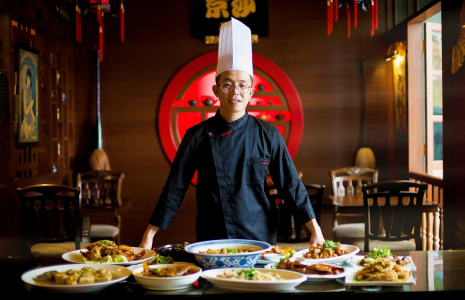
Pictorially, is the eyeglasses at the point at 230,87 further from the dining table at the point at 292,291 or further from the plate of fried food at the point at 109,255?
the dining table at the point at 292,291

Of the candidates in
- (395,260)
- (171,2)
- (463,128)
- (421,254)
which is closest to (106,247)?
(395,260)

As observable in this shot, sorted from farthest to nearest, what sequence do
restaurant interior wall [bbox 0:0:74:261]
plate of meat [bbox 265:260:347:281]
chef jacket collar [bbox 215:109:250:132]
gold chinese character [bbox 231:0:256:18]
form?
gold chinese character [bbox 231:0:256:18] → restaurant interior wall [bbox 0:0:74:261] → chef jacket collar [bbox 215:109:250:132] → plate of meat [bbox 265:260:347:281]

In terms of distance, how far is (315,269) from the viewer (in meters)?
1.46

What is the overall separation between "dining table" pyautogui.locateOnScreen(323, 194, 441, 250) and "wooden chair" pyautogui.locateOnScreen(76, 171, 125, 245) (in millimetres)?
1766

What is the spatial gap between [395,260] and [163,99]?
427 cm

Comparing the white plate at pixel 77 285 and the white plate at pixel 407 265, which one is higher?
the white plate at pixel 77 285

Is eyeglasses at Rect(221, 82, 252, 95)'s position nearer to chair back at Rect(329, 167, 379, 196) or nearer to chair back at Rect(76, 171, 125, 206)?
chair back at Rect(76, 171, 125, 206)

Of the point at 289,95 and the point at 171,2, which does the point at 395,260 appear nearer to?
the point at 289,95

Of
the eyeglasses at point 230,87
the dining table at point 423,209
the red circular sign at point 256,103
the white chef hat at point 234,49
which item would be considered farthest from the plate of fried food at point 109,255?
the red circular sign at point 256,103

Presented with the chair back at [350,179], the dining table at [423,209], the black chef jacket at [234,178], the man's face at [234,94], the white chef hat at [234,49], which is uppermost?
the white chef hat at [234,49]

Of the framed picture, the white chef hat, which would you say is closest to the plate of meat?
the white chef hat

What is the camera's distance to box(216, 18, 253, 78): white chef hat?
206cm

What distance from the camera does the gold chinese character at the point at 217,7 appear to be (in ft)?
17.8

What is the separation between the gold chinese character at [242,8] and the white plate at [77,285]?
4.32 metres
